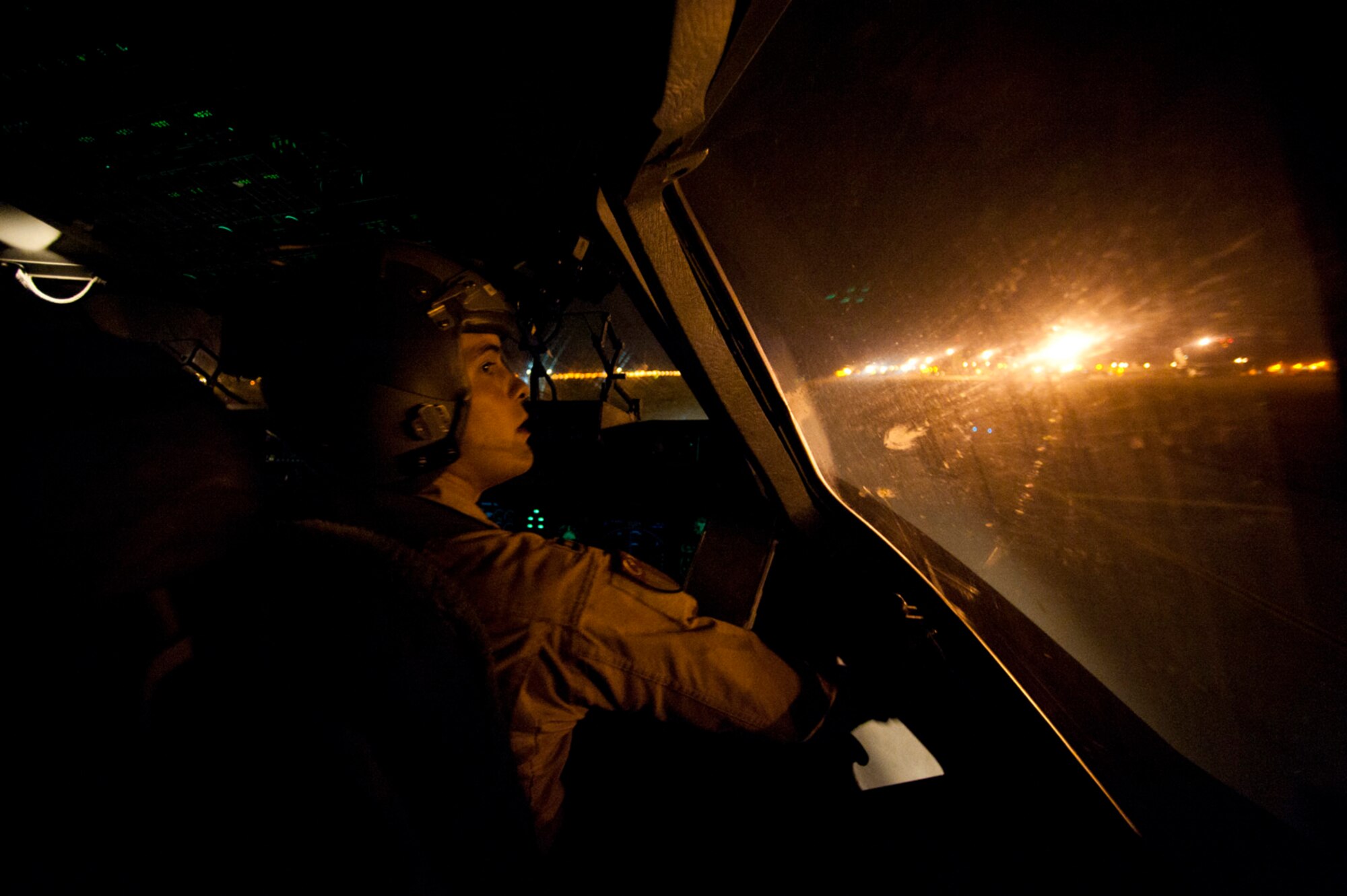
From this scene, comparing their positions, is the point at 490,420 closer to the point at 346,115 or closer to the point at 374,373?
the point at 374,373

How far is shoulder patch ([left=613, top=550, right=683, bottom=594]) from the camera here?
111 centimetres

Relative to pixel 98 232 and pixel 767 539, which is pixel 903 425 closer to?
pixel 767 539

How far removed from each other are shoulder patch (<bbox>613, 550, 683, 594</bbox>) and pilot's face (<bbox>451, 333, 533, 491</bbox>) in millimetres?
581

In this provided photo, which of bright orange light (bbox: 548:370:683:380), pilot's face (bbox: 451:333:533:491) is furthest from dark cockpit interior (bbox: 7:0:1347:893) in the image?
bright orange light (bbox: 548:370:683:380)

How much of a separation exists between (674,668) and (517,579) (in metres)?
0.43

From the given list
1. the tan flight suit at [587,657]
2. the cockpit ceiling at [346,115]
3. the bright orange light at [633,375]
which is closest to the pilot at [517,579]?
the tan flight suit at [587,657]

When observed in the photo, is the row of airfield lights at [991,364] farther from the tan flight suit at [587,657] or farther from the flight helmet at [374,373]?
the flight helmet at [374,373]

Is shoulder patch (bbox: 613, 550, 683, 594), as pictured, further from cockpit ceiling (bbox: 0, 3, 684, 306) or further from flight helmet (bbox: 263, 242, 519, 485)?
cockpit ceiling (bbox: 0, 3, 684, 306)

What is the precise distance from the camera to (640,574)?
44.6 inches

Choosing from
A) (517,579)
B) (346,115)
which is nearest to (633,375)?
(346,115)

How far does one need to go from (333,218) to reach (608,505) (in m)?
3.99

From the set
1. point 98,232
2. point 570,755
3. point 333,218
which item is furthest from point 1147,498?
point 98,232

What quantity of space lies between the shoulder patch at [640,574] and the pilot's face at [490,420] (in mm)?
581

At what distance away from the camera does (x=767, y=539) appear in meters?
1.37
